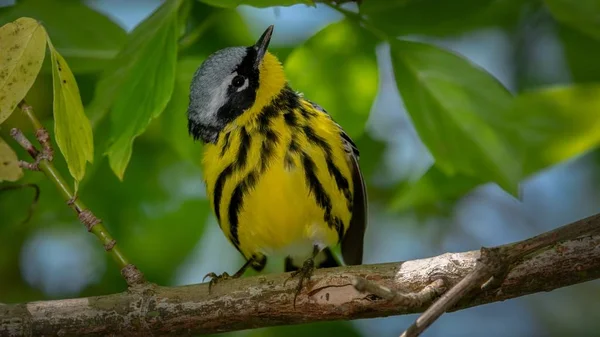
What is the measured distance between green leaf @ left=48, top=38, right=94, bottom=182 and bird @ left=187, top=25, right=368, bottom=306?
1037 millimetres

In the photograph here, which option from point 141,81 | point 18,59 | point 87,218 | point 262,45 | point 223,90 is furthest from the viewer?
point 223,90

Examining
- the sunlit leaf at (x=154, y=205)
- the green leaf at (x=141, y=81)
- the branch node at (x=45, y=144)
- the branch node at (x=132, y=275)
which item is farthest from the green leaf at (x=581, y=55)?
the branch node at (x=45, y=144)

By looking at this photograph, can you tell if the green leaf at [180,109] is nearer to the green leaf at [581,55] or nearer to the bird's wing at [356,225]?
the bird's wing at [356,225]

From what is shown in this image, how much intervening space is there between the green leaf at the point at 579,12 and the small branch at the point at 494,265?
2.36 feet

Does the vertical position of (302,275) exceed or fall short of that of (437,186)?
it falls short

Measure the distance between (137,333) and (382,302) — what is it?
2.50ft

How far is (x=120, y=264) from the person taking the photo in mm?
2494

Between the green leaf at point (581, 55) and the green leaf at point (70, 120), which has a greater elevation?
the green leaf at point (581, 55)

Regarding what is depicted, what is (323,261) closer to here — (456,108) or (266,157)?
(266,157)

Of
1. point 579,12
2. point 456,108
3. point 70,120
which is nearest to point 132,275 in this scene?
point 70,120

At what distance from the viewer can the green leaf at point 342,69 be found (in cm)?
276

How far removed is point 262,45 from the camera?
3191 mm

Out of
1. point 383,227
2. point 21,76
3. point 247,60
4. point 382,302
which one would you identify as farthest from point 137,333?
point 383,227

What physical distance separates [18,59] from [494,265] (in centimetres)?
126
